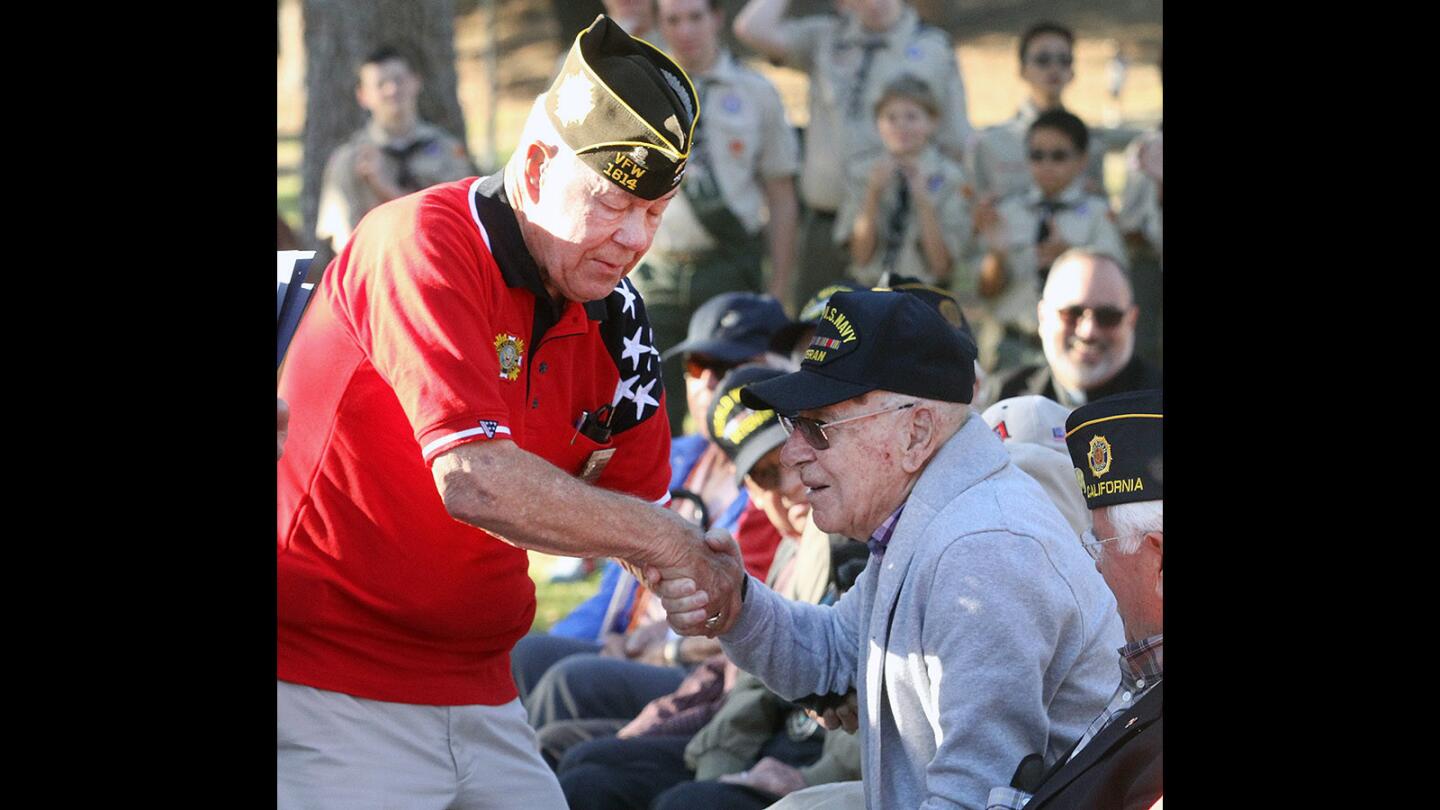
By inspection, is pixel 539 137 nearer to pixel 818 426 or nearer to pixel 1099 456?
pixel 818 426

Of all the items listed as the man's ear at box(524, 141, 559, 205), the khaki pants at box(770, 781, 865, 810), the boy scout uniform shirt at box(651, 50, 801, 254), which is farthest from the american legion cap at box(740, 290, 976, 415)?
the boy scout uniform shirt at box(651, 50, 801, 254)

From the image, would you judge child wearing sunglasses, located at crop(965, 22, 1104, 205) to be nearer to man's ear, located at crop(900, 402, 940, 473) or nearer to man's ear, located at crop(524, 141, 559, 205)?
man's ear, located at crop(900, 402, 940, 473)

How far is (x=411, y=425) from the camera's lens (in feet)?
10.5

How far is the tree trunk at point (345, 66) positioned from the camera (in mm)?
11000

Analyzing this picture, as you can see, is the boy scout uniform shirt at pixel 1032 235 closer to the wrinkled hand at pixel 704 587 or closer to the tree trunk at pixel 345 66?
the tree trunk at pixel 345 66

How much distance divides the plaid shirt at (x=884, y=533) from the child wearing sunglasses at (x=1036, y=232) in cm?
480

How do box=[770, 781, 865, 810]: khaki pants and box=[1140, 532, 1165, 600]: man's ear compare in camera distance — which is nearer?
box=[1140, 532, 1165, 600]: man's ear

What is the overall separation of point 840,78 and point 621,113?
6.69 metres

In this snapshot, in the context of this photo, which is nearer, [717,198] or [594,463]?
[594,463]

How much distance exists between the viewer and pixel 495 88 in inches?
698

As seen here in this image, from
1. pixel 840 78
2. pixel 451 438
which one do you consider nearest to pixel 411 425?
pixel 451 438

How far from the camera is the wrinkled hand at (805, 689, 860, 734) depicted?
3727 millimetres
